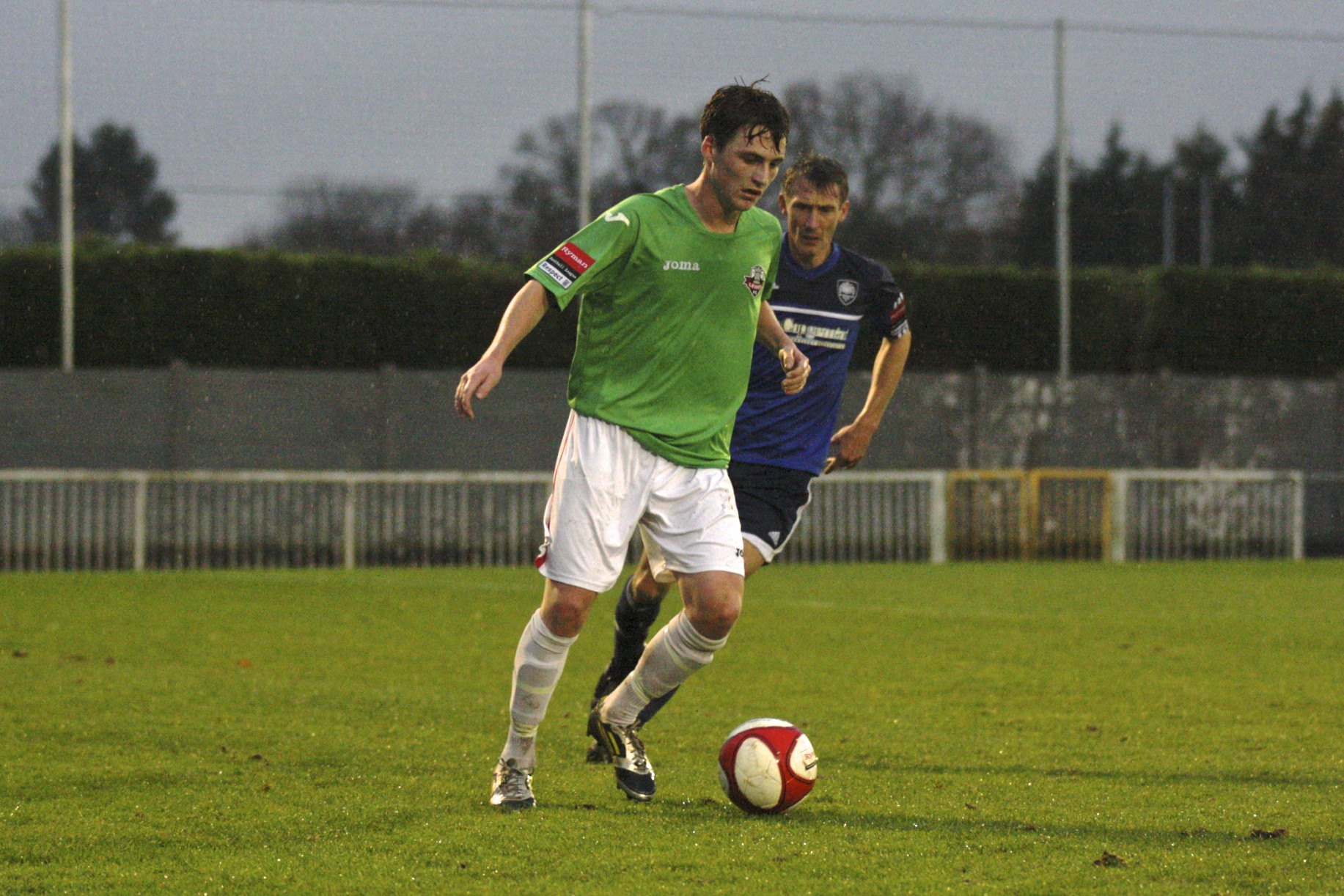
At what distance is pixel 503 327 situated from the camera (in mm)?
4656

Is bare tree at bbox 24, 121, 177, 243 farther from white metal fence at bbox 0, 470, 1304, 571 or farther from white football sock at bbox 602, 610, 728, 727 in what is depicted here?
white football sock at bbox 602, 610, 728, 727

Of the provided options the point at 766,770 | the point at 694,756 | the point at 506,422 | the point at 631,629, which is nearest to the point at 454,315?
the point at 506,422

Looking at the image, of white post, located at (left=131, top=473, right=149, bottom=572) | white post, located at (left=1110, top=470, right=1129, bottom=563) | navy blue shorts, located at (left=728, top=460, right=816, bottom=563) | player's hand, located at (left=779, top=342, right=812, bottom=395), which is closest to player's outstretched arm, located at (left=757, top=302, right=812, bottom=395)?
player's hand, located at (left=779, top=342, right=812, bottom=395)

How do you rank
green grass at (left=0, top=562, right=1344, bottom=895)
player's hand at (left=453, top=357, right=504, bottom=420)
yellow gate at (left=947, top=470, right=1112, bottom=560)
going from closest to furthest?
green grass at (left=0, top=562, right=1344, bottom=895) < player's hand at (left=453, top=357, right=504, bottom=420) < yellow gate at (left=947, top=470, right=1112, bottom=560)

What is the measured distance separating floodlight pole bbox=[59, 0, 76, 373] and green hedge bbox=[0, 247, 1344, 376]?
0.12m

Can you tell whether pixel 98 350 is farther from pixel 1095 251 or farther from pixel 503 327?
pixel 503 327

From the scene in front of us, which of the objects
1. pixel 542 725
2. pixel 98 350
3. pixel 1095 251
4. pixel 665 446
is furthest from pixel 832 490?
pixel 665 446

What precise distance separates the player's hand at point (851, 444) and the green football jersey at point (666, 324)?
150 cm

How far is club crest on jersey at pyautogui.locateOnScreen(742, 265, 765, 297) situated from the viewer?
5.10m

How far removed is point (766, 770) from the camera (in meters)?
4.82

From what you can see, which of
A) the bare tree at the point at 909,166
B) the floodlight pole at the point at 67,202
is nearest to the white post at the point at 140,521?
the floodlight pole at the point at 67,202

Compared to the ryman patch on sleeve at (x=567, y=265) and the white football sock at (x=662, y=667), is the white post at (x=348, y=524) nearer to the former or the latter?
the white football sock at (x=662, y=667)

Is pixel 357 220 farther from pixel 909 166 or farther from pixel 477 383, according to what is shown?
pixel 477 383

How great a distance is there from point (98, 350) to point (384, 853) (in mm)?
15294
